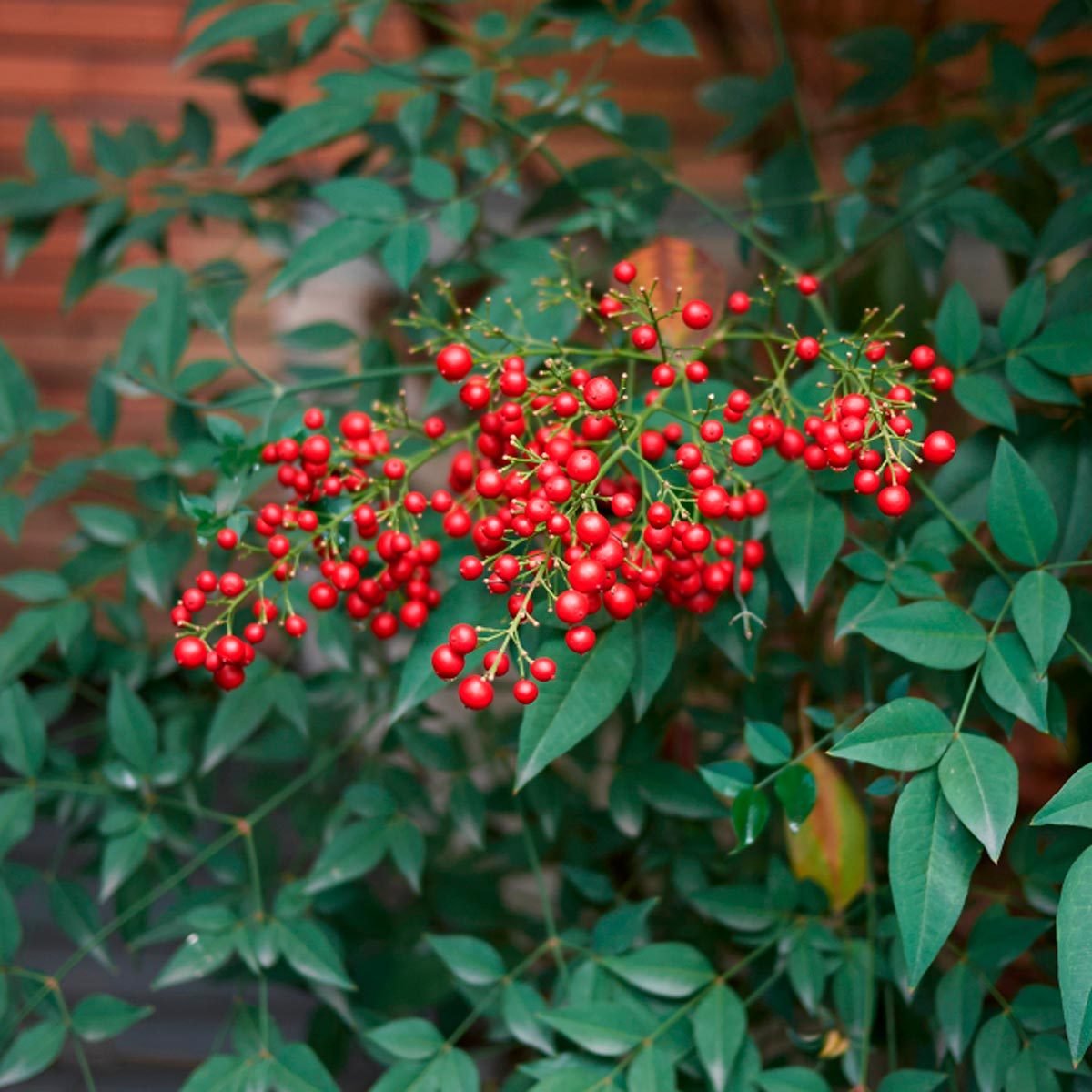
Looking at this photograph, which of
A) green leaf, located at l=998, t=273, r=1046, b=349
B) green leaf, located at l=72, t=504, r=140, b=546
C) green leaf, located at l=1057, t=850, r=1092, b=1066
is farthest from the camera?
green leaf, located at l=72, t=504, r=140, b=546

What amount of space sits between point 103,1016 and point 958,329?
0.75 meters

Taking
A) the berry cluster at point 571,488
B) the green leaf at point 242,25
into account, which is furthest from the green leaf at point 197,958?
the green leaf at point 242,25

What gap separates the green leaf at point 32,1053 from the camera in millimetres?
743

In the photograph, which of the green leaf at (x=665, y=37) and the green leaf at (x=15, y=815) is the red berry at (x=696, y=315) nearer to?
the green leaf at (x=665, y=37)

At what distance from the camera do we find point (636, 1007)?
68cm

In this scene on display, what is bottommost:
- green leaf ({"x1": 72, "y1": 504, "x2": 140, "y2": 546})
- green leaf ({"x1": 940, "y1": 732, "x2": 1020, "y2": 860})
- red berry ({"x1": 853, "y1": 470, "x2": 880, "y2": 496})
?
green leaf ({"x1": 72, "y1": 504, "x2": 140, "y2": 546})

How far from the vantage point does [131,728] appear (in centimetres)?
81

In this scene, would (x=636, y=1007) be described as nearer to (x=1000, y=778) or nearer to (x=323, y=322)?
(x=1000, y=778)

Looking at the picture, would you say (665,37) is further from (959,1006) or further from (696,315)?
(959,1006)

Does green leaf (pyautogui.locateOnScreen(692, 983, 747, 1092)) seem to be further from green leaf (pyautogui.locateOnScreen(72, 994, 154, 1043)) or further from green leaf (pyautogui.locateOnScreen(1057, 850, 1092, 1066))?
green leaf (pyautogui.locateOnScreen(72, 994, 154, 1043))

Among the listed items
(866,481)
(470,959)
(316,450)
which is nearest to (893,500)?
(866,481)

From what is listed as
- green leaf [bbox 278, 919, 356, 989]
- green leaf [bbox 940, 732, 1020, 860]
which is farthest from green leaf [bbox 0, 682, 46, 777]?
green leaf [bbox 940, 732, 1020, 860]

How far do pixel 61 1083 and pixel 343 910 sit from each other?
0.88m

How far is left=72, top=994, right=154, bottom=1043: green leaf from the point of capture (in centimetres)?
75
